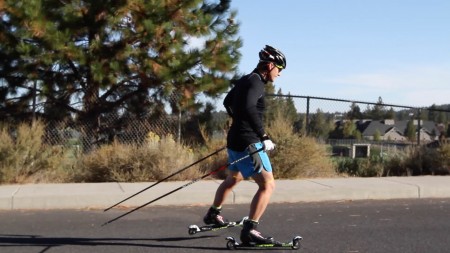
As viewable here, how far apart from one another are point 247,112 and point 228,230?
1.90 m

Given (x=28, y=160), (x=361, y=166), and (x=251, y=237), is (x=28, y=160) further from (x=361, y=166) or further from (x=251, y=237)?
(x=361, y=166)

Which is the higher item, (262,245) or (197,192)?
(197,192)

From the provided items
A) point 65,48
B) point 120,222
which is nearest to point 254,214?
point 120,222

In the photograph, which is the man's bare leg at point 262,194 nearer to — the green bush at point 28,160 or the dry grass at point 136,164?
the dry grass at point 136,164

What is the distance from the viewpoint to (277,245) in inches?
243

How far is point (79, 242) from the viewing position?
22.1ft

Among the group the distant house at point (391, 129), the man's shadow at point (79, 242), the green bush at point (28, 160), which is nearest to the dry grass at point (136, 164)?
the green bush at point (28, 160)

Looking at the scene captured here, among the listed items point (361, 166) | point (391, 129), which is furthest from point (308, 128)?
point (391, 129)

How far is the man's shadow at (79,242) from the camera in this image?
653cm

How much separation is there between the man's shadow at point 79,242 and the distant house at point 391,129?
12525mm

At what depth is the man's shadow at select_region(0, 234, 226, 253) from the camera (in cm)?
653

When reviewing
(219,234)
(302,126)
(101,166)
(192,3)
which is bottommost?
(219,234)

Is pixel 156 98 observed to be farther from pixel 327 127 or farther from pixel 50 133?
pixel 327 127

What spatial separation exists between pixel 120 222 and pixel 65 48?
7.02 meters
